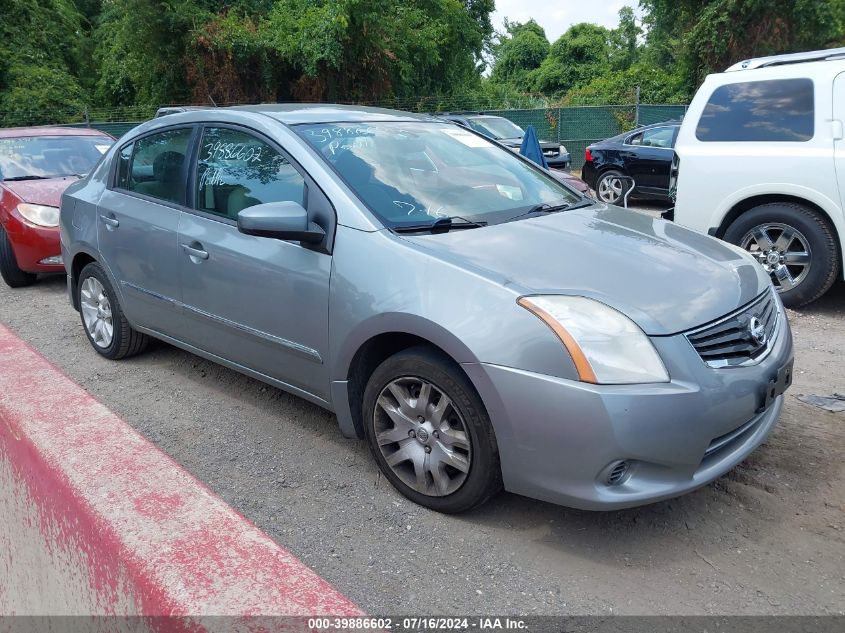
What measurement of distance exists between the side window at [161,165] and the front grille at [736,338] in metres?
2.87

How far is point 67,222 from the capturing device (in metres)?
5.09

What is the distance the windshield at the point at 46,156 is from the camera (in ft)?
24.9

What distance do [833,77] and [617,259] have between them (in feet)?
12.7

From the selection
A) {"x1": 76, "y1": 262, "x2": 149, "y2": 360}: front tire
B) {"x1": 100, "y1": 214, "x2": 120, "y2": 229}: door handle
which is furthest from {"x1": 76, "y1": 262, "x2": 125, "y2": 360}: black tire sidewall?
{"x1": 100, "y1": 214, "x2": 120, "y2": 229}: door handle

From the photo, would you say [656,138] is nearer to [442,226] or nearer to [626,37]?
[442,226]

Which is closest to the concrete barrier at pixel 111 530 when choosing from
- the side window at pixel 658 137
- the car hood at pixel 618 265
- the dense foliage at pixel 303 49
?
the car hood at pixel 618 265

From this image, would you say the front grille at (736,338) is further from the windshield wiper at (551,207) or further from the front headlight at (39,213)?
the front headlight at (39,213)

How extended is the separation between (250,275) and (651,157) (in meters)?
10.1

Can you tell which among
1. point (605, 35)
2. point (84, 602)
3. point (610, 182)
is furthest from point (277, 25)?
point (605, 35)

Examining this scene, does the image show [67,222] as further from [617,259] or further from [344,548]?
[617,259]

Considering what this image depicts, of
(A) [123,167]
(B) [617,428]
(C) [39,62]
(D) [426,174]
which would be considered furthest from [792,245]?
(C) [39,62]

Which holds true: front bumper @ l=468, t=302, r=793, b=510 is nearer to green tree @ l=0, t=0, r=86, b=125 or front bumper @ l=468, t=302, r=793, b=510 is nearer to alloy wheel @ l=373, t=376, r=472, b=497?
alloy wheel @ l=373, t=376, r=472, b=497

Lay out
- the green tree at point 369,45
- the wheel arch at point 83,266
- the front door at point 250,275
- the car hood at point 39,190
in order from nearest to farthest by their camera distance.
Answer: the front door at point 250,275
the wheel arch at point 83,266
the car hood at point 39,190
the green tree at point 369,45

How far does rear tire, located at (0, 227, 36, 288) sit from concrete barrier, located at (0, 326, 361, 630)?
15.4 ft
